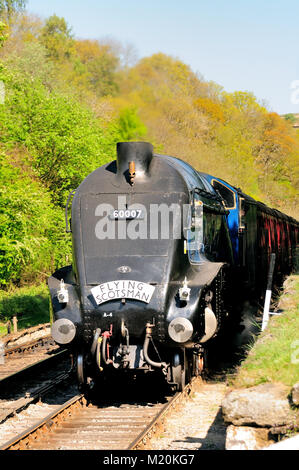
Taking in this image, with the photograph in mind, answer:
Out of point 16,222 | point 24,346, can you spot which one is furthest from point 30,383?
point 16,222

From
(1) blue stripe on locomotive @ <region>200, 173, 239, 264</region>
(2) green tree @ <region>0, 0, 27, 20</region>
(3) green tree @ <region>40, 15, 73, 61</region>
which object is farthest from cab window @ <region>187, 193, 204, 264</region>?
(3) green tree @ <region>40, 15, 73, 61</region>

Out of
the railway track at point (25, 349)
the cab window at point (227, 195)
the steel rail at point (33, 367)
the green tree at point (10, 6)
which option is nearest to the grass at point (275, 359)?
the cab window at point (227, 195)

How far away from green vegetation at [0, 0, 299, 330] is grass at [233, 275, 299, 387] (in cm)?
1112

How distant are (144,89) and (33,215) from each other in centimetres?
572

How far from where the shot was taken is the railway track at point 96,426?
25.1 feet

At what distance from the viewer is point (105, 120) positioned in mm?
32844

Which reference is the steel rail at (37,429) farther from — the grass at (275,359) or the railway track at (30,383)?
the grass at (275,359)

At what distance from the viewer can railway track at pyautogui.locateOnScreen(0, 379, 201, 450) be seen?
7.66 m

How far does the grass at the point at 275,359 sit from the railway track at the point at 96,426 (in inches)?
61.5

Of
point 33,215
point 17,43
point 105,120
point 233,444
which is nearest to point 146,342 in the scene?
point 233,444

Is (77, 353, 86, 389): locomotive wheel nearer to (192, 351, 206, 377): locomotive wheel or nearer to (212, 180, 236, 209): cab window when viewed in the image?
(192, 351, 206, 377): locomotive wheel

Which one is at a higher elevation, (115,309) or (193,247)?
(193,247)
